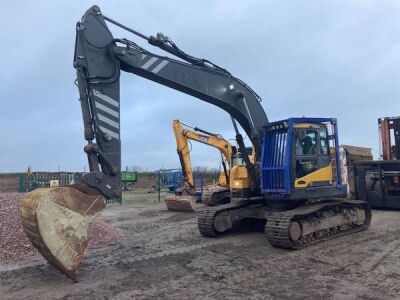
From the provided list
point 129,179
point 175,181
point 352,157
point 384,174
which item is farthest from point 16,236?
point 129,179

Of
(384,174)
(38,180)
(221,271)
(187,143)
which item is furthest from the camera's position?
(38,180)

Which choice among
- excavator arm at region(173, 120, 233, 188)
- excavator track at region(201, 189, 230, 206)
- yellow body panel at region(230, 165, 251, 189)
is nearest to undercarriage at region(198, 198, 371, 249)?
yellow body panel at region(230, 165, 251, 189)

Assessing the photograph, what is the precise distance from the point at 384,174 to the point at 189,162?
7.14m

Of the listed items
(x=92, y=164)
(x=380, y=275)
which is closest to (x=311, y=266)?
(x=380, y=275)

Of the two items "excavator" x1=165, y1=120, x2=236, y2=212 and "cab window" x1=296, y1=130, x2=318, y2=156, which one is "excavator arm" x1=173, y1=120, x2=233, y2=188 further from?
"cab window" x1=296, y1=130, x2=318, y2=156

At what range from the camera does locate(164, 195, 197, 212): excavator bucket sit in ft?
53.8

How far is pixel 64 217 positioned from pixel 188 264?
2.43m

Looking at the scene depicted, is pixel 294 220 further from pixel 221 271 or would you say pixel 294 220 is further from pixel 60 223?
pixel 60 223

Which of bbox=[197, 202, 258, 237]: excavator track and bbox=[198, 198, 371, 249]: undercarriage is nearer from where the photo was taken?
bbox=[198, 198, 371, 249]: undercarriage

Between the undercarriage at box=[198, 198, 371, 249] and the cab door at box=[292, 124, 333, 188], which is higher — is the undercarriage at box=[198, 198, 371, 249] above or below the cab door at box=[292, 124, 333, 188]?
below

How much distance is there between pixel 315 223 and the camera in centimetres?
904

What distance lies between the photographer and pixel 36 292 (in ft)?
19.6

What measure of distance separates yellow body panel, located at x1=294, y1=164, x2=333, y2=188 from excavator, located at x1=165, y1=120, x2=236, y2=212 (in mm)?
6930

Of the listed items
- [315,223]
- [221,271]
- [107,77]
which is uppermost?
[107,77]
